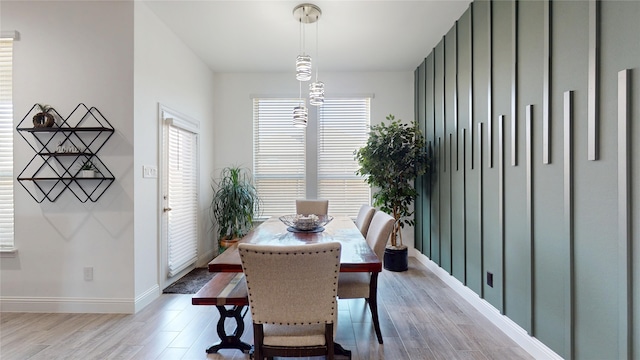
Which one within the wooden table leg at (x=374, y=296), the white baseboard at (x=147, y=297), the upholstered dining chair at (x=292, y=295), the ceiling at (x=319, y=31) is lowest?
the white baseboard at (x=147, y=297)

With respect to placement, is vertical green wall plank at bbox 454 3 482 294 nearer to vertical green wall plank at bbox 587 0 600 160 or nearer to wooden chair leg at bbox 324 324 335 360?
vertical green wall plank at bbox 587 0 600 160

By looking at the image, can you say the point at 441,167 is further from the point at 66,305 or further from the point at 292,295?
the point at 66,305

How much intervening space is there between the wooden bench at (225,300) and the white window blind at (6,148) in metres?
2.25

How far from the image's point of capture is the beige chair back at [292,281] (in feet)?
4.42

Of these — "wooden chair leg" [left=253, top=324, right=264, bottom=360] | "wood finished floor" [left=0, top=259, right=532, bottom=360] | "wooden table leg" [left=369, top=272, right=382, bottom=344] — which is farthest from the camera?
"wooden table leg" [left=369, top=272, right=382, bottom=344]

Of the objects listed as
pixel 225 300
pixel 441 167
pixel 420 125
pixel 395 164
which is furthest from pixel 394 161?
pixel 225 300

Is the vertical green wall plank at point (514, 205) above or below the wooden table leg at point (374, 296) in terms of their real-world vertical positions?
above

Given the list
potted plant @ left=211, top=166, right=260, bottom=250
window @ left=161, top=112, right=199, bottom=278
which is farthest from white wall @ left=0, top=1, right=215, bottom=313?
potted plant @ left=211, top=166, right=260, bottom=250

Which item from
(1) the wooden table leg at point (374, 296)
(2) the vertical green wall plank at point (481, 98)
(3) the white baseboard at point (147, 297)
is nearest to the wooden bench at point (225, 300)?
(1) the wooden table leg at point (374, 296)

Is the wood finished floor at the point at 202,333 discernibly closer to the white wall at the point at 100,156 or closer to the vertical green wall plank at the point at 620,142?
the white wall at the point at 100,156

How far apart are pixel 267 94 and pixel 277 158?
104 cm

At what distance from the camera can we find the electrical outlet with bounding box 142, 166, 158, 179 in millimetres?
2854

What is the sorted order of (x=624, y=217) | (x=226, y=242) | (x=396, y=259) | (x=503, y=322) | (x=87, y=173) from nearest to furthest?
(x=624, y=217), (x=503, y=322), (x=87, y=173), (x=396, y=259), (x=226, y=242)

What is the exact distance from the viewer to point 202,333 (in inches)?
92.6
